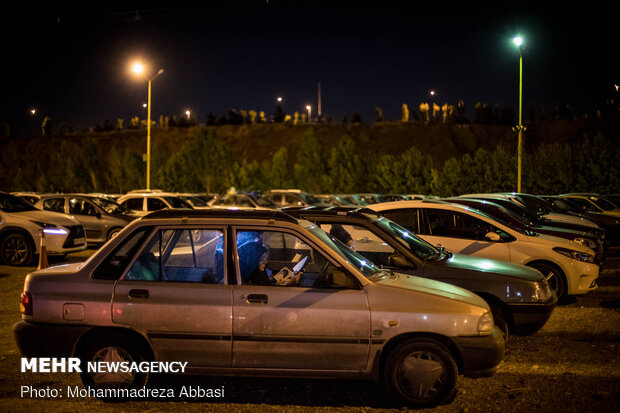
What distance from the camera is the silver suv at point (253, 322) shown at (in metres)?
5.00

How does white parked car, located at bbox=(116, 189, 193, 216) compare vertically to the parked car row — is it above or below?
above

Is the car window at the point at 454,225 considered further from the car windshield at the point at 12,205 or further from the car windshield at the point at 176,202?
the car windshield at the point at 176,202

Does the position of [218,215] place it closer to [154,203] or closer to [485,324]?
[485,324]

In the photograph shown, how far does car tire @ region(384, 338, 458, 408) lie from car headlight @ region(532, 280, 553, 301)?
2324mm

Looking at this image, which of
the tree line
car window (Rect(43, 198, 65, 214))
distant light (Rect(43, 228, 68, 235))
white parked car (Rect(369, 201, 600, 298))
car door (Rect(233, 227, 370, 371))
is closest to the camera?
car door (Rect(233, 227, 370, 371))

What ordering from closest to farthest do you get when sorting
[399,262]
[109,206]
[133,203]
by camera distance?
[399,262]
[109,206]
[133,203]

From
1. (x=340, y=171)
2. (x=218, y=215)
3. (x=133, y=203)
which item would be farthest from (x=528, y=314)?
(x=340, y=171)

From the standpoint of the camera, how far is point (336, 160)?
56406 mm

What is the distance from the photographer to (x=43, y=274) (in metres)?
5.37

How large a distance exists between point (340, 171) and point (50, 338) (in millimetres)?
51025

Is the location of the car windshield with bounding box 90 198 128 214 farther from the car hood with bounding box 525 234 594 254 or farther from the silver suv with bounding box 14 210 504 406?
the silver suv with bounding box 14 210 504 406

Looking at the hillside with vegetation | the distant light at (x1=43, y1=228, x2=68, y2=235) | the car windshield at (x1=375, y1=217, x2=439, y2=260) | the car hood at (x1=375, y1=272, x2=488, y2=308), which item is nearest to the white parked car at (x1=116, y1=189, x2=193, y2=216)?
the distant light at (x1=43, y1=228, x2=68, y2=235)

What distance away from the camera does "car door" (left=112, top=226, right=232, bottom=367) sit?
5.03 meters

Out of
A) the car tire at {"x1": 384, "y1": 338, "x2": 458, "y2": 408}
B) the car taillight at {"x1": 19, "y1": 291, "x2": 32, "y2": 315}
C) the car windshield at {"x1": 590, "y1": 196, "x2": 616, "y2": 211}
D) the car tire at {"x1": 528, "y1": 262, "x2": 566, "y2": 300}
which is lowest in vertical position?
the car tire at {"x1": 384, "y1": 338, "x2": 458, "y2": 408}
